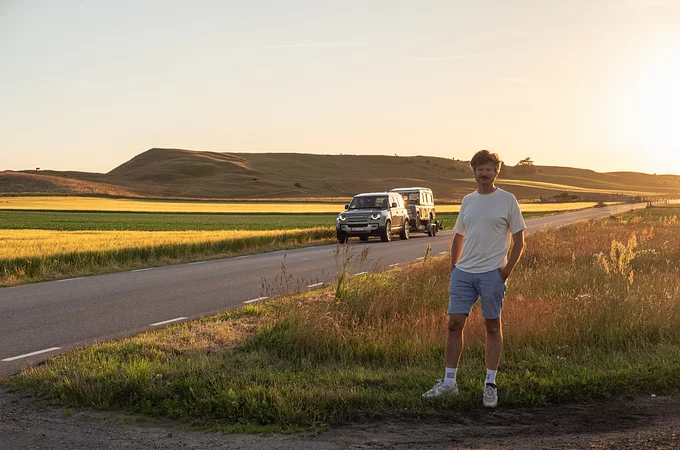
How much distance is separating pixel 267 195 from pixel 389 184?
116ft

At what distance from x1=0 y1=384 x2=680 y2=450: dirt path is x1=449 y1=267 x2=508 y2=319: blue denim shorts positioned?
89 centimetres

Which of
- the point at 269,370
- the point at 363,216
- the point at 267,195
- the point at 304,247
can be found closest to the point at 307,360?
the point at 269,370

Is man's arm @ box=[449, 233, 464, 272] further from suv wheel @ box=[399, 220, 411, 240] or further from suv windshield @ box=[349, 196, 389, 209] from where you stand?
suv wheel @ box=[399, 220, 411, 240]

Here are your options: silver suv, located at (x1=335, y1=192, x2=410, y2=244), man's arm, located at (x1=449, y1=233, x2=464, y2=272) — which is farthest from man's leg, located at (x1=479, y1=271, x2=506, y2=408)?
→ silver suv, located at (x1=335, y1=192, x2=410, y2=244)

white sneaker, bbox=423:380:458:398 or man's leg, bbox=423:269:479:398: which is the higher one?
man's leg, bbox=423:269:479:398

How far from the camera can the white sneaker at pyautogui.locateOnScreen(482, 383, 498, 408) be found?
21.7 feet

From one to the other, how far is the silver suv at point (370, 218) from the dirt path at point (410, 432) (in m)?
25.5

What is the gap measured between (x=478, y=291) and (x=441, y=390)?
0.94m

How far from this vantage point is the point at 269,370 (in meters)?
7.82

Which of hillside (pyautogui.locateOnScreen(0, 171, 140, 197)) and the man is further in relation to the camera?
hillside (pyautogui.locateOnScreen(0, 171, 140, 197))

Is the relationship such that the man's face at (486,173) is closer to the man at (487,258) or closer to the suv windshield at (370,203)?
the man at (487,258)

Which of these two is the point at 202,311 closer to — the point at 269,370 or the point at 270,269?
the point at 269,370

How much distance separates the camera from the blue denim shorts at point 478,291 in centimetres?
662

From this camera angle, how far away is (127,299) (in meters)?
13.9
